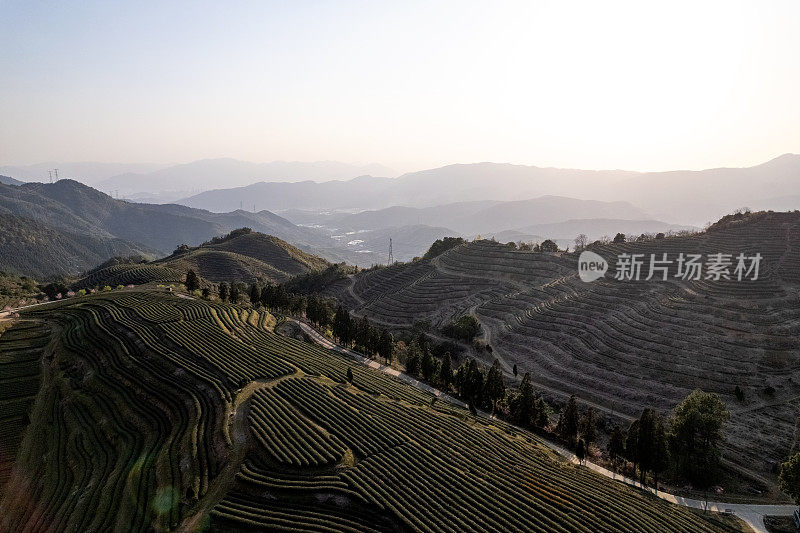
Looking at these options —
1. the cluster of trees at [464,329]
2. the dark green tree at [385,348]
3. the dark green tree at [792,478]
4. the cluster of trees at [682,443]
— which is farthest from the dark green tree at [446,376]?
the dark green tree at [792,478]

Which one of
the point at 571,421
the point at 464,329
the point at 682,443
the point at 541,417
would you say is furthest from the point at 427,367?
the point at 682,443

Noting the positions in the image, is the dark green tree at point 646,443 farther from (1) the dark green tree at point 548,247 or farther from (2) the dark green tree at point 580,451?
(1) the dark green tree at point 548,247

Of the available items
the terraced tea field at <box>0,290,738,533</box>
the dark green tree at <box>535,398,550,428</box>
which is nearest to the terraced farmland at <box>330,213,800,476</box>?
the dark green tree at <box>535,398,550,428</box>

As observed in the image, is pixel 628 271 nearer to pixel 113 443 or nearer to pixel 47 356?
pixel 113 443

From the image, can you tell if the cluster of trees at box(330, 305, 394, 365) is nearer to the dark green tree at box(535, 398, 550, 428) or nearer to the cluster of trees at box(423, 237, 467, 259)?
the dark green tree at box(535, 398, 550, 428)

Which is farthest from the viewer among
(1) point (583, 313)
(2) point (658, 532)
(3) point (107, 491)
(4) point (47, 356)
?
(1) point (583, 313)

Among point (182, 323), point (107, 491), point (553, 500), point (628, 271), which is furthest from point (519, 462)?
point (628, 271)

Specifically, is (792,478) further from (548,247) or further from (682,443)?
(548,247)
